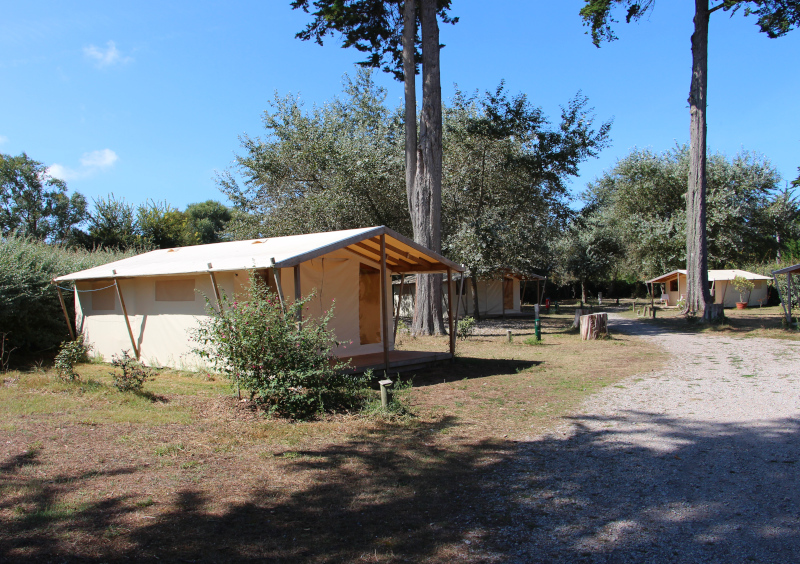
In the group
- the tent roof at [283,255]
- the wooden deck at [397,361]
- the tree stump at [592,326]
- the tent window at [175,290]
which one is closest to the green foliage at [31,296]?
the tent roof at [283,255]

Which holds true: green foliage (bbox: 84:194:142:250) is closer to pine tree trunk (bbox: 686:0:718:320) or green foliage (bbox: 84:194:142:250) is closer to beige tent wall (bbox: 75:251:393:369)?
beige tent wall (bbox: 75:251:393:369)

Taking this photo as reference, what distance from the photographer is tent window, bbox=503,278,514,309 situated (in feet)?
94.7

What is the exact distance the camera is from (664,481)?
4.07 m

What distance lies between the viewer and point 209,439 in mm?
5348

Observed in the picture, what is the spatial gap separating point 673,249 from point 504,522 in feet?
107

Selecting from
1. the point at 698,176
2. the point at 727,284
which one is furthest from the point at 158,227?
the point at 727,284

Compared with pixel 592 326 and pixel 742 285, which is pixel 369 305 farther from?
pixel 742 285

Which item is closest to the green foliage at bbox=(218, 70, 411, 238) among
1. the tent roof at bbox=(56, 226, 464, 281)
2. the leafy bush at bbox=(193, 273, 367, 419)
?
the tent roof at bbox=(56, 226, 464, 281)

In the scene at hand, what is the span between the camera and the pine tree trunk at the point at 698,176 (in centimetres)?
1777

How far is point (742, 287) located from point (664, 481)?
98.0 feet

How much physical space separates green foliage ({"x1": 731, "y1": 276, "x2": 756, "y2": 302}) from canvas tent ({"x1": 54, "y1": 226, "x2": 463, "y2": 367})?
79.5 feet

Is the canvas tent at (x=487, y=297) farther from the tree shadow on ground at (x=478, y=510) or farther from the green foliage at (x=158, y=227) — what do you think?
the tree shadow on ground at (x=478, y=510)

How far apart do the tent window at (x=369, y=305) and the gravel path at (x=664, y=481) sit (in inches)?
195

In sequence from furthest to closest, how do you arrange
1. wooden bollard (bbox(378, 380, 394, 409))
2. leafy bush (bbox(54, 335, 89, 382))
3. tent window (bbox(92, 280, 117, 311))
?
1. tent window (bbox(92, 280, 117, 311))
2. leafy bush (bbox(54, 335, 89, 382))
3. wooden bollard (bbox(378, 380, 394, 409))
